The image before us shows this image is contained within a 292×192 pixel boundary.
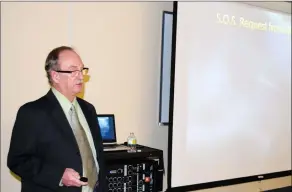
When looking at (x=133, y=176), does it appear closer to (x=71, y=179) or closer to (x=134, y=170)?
(x=134, y=170)

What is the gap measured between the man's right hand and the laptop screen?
829mm

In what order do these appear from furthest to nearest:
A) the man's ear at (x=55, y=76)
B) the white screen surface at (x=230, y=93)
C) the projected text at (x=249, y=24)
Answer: the projected text at (x=249, y=24) < the white screen surface at (x=230, y=93) < the man's ear at (x=55, y=76)

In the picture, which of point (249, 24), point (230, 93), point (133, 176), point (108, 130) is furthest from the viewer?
point (249, 24)

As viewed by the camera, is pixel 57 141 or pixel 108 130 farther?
pixel 108 130

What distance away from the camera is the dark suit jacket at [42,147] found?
1.69m

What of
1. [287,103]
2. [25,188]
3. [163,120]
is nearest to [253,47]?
[287,103]

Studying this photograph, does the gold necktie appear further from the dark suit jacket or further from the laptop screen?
the laptop screen

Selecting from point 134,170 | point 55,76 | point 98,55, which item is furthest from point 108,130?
point 55,76

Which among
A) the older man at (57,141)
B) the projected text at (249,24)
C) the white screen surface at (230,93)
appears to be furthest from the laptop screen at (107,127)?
the projected text at (249,24)

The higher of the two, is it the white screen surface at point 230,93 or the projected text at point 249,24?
the projected text at point 249,24

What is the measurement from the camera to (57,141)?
5.70ft

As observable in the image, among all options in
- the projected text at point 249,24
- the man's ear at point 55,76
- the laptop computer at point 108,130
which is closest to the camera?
the man's ear at point 55,76

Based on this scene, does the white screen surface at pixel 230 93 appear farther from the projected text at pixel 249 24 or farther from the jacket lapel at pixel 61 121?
the jacket lapel at pixel 61 121

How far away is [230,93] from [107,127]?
117cm
